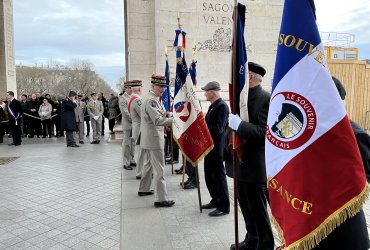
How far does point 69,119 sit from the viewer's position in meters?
11.2

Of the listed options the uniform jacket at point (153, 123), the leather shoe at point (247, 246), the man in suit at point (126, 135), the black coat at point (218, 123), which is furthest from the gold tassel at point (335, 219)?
the man in suit at point (126, 135)

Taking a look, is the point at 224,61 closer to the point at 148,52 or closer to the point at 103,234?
the point at 148,52

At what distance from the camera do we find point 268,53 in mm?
12359

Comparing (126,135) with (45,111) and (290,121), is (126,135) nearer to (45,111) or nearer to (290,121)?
(290,121)

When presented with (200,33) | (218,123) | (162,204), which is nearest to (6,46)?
(200,33)

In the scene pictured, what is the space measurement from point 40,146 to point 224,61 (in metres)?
7.60

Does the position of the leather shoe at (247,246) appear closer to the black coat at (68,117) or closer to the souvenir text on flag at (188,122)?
the souvenir text on flag at (188,122)

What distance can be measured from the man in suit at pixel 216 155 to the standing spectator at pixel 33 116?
36.6ft

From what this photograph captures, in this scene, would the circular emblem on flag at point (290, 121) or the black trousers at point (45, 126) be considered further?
the black trousers at point (45, 126)

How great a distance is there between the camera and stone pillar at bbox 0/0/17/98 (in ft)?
56.9

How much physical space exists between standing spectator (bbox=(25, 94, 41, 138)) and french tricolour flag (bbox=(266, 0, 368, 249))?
44.2ft

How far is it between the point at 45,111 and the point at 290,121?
13.2m

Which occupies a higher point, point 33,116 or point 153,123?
point 153,123

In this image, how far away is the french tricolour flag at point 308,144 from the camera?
6.40 ft
